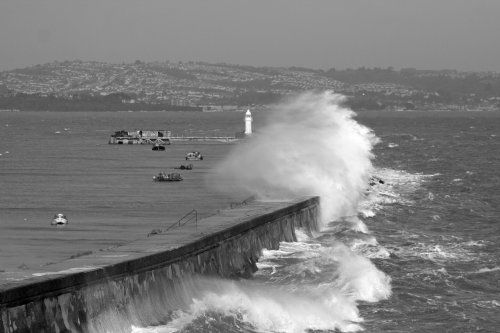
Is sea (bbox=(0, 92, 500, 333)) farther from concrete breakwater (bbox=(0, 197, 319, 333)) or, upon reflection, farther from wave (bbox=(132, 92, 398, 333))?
concrete breakwater (bbox=(0, 197, 319, 333))

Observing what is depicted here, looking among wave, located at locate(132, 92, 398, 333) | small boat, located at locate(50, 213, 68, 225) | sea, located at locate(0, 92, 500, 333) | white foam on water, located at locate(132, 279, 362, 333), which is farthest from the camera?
small boat, located at locate(50, 213, 68, 225)

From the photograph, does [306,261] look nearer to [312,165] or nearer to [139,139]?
[312,165]

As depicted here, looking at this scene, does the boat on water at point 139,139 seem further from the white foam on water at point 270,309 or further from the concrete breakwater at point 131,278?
the white foam on water at point 270,309

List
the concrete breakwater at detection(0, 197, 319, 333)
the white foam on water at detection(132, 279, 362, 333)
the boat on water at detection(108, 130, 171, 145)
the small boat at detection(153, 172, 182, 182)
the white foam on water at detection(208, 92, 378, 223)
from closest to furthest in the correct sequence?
the concrete breakwater at detection(0, 197, 319, 333) < the white foam on water at detection(132, 279, 362, 333) < the white foam on water at detection(208, 92, 378, 223) < the small boat at detection(153, 172, 182, 182) < the boat on water at detection(108, 130, 171, 145)

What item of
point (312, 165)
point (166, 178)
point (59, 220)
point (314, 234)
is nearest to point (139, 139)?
point (166, 178)

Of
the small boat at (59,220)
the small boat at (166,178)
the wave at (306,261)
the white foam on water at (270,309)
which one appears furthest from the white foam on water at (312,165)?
the white foam on water at (270,309)

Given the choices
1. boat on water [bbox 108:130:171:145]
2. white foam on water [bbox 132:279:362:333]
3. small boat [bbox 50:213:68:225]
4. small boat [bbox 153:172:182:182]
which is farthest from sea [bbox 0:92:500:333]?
boat on water [bbox 108:130:171:145]

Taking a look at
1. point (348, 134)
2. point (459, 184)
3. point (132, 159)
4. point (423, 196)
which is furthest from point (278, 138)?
point (423, 196)
